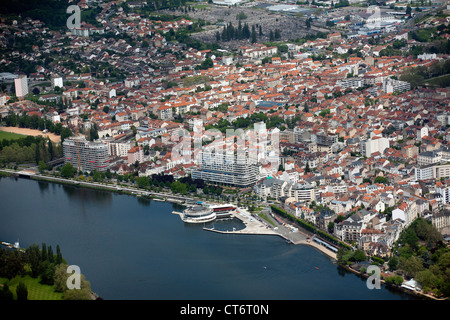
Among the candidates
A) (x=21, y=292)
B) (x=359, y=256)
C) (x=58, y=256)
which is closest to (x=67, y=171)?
(x=58, y=256)

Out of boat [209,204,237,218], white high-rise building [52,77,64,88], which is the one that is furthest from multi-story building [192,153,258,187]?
white high-rise building [52,77,64,88]

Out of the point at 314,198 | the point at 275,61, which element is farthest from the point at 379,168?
the point at 275,61

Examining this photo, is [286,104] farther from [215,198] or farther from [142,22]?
[142,22]

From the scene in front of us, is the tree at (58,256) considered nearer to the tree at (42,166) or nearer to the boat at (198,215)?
the boat at (198,215)

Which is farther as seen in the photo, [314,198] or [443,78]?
[443,78]

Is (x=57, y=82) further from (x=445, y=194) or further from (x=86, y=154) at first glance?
(x=445, y=194)

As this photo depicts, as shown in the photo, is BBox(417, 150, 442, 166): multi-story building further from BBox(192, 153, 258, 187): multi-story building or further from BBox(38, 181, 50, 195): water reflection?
BBox(38, 181, 50, 195): water reflection

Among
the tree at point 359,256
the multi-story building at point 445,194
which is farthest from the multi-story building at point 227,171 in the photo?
the tree at point 359,256
